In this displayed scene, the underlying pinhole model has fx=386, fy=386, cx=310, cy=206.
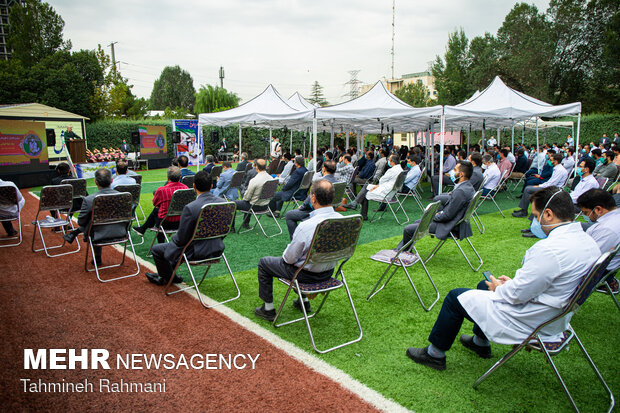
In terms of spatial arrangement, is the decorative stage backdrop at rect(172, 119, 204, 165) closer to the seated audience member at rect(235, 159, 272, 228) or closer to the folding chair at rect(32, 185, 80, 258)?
the seated audience member at rect(235, 159, 272, 228)

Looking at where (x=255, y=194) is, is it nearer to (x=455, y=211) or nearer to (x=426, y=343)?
(x=455, y=211)

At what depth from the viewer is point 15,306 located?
398 centimetres

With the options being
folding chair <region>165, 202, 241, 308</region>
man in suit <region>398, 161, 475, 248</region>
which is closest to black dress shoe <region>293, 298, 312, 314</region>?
folding chair <region>165, 202, 241, 308</region>

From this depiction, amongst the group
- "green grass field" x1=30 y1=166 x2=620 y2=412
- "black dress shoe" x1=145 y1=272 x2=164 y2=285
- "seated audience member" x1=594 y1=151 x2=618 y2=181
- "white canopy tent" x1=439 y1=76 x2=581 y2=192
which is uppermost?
"white canopy tent" x1=439 y1=76 x2=581 y2=192

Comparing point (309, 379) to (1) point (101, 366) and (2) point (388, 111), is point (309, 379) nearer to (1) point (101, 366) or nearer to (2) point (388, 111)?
(1) point (101, 366)

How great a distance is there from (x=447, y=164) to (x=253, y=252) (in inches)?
313

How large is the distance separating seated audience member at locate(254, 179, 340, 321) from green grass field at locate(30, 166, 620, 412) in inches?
21.0

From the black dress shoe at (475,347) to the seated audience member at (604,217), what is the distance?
4.23 ft

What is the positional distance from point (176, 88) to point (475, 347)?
8418 centimetres

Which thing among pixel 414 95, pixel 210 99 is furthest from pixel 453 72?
pixel 210 99

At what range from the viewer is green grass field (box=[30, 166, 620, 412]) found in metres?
2.62

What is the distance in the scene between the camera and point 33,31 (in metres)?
38.5

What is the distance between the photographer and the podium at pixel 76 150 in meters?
16.5

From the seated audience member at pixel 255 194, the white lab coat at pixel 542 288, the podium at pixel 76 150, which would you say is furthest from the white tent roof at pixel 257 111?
the white lab coat at pixel 542 288
